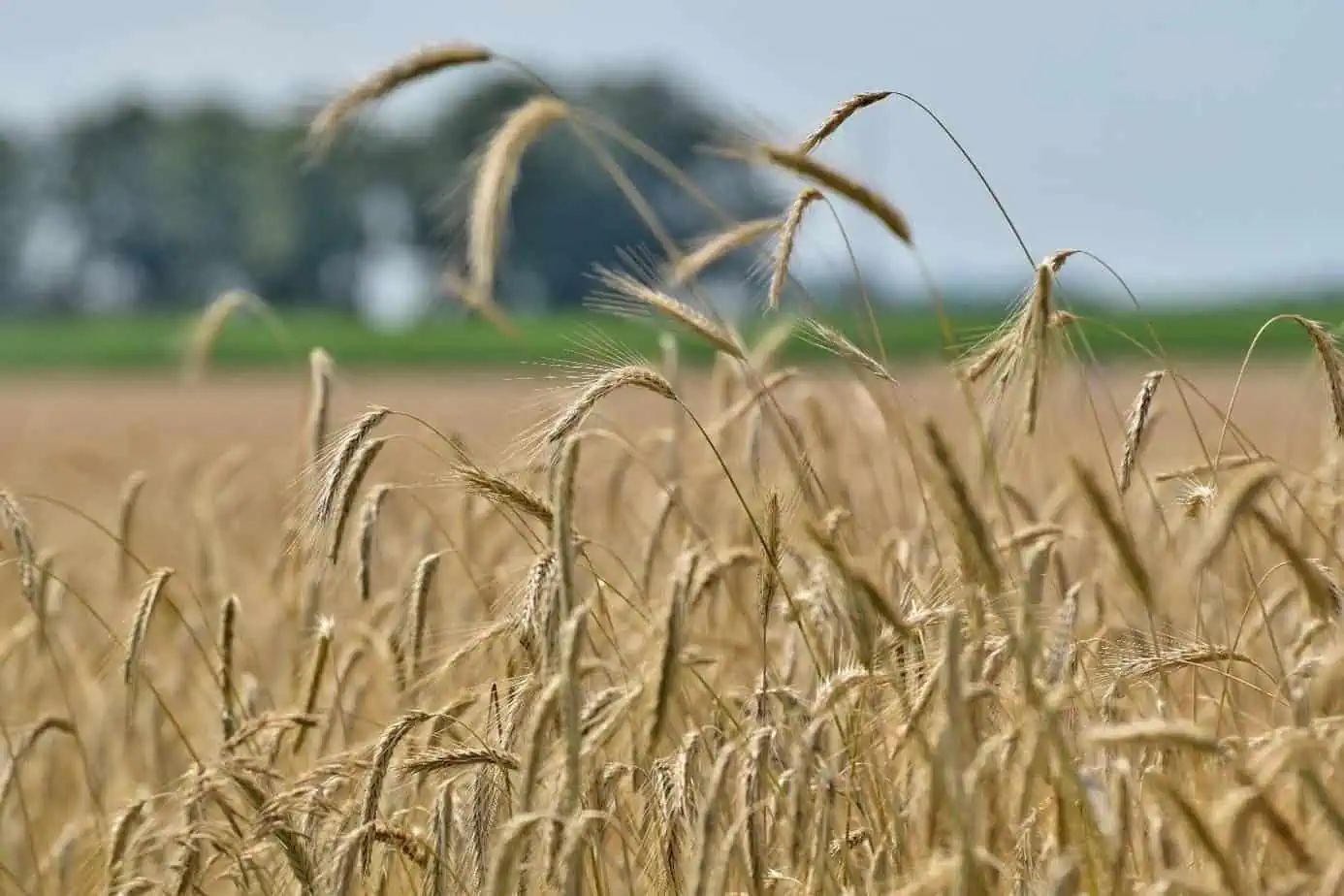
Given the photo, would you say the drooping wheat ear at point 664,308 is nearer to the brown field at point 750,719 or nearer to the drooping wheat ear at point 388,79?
the brown field at point 750,719

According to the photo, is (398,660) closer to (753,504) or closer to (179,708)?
(753,504)

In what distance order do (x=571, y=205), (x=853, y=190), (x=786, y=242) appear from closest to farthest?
(x=853, y=190), (x=786, y=242), (x=571, y=205)

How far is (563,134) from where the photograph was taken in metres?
79.9

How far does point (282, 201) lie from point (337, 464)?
8675 cm

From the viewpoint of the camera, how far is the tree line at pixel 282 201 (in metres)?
80.2

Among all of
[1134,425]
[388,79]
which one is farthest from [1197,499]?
[388,79]

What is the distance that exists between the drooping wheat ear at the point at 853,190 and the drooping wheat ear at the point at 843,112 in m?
0.37

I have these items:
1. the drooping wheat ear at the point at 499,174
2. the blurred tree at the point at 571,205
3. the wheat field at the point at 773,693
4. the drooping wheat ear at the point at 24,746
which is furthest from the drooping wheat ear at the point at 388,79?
the blurred tree at the point at 571,205

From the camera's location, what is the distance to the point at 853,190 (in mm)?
2068

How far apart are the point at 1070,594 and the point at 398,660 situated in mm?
1510

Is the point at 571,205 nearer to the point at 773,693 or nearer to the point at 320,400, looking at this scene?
the point at 320,400

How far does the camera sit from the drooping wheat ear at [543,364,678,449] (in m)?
2.27

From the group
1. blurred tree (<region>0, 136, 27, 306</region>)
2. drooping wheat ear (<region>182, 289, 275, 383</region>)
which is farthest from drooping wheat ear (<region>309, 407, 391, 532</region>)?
blurred tree (<region>0, 136, 27, 306</region>)

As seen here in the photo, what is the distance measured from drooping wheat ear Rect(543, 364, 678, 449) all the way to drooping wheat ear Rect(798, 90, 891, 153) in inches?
17.6
